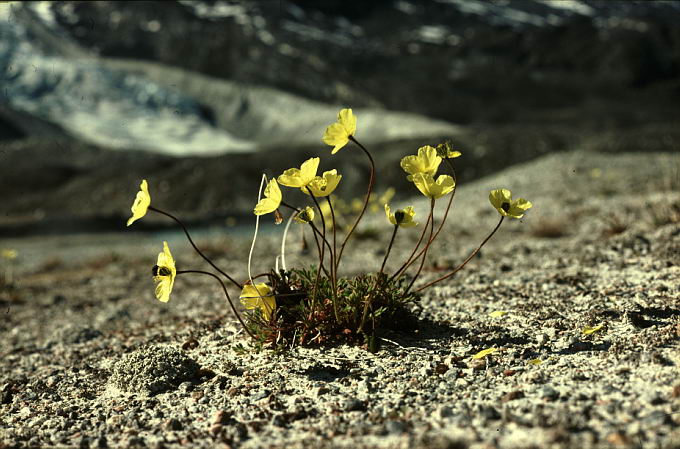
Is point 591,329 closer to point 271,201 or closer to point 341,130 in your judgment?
point 341,130

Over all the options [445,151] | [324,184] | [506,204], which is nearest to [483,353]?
[506,204]

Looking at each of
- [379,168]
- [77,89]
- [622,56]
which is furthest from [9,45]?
[622,56]

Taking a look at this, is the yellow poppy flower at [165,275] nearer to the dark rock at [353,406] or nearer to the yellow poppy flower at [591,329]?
the dark rock at [353,406]

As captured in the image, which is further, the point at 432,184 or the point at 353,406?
the point at 432,184

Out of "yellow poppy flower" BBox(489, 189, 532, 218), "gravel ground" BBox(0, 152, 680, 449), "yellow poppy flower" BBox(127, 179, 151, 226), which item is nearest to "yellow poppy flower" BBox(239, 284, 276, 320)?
"gravel ground" BBox(0, 152, 680, 449)

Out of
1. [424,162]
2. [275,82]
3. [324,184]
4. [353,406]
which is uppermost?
[275,82]

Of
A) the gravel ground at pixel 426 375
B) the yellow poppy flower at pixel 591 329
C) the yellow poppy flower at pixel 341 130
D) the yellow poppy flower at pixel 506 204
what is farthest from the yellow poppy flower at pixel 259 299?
the yellow poppy flower at pixel 591 329

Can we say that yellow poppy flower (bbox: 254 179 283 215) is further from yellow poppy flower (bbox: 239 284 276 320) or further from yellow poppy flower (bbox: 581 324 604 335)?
yellow poppy flower (bbox: 581 324 604 335)
